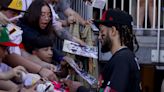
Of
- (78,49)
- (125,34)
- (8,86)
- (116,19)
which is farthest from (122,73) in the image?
(78,49)

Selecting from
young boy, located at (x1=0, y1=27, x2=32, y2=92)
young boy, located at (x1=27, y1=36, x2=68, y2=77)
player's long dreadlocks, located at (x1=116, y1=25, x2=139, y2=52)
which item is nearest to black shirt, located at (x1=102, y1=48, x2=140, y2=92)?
player's long dreadlocks, located at (x1=116, y1=25, x2=139, y2=52)

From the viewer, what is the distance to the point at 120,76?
5.30 meters

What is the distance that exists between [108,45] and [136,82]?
19.1 inches

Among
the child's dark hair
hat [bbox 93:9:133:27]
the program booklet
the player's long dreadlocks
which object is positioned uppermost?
hat [bbox 93:9:133:27]

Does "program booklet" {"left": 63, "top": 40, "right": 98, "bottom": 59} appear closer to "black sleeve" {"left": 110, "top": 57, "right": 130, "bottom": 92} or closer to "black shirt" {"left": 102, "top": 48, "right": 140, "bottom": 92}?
"black shirt" {"left": 102, "top": 48, "right": 140, "bottom": 92}

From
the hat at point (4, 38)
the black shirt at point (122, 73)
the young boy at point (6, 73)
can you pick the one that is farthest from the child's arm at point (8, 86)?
the black shirt at point (122, 73)

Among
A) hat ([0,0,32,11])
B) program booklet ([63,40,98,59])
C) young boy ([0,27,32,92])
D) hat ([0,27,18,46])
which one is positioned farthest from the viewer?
program booklet ([63,40,98,59])

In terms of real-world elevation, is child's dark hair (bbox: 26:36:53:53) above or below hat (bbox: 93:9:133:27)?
below

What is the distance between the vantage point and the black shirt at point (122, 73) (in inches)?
209

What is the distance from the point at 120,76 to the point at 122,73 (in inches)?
1.4

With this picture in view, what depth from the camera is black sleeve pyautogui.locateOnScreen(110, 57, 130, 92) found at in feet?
17.4

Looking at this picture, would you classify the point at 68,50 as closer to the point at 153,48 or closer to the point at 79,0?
the point at 79,0

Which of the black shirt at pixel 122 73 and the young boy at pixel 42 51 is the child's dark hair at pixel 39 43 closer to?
the young boy at pixel 42 51

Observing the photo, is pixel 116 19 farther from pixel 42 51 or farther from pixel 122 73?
pixel 42 51
